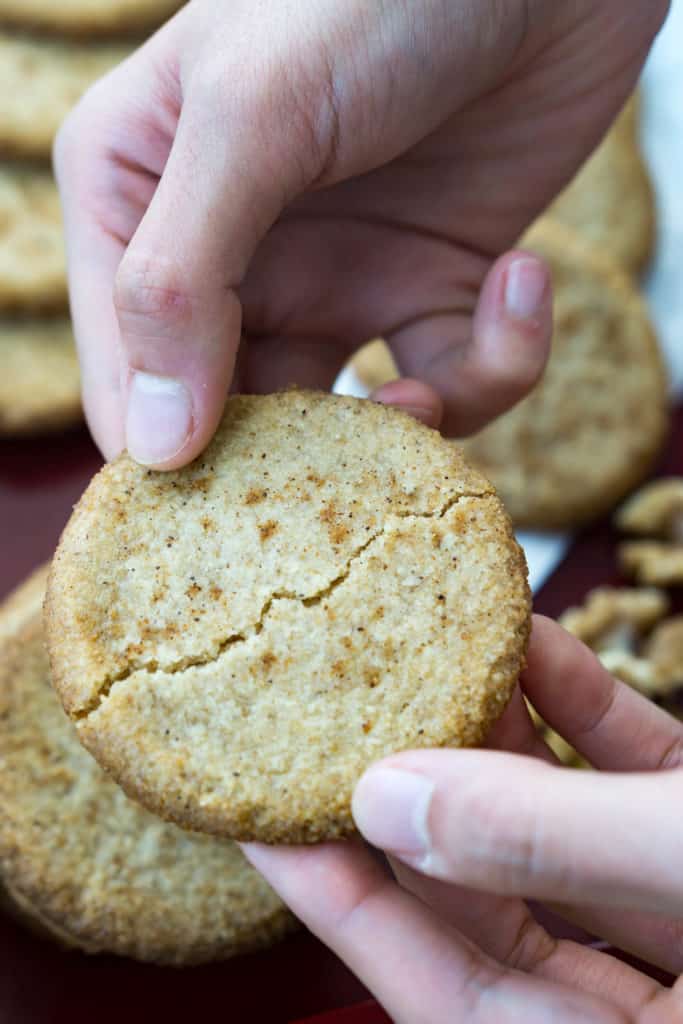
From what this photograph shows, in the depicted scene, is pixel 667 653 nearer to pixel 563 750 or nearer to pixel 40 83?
pixel 563 750

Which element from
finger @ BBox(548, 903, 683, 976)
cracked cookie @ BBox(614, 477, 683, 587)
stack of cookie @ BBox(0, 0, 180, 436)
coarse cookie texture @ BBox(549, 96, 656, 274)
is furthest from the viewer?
coarse cookie texture @ BBox(549, 96, 656, 274)

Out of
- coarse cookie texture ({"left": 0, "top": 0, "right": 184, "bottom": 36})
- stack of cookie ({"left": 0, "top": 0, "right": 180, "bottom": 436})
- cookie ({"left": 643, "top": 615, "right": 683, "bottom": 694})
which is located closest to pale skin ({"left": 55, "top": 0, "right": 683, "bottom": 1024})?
cookie ({"left": 643, "top": 615, "right": 683, "bottom": 694})

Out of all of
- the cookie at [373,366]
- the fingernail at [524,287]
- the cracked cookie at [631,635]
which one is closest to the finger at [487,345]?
the fingernail at [524,287]

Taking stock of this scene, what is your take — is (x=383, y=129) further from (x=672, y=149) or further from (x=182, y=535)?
(x=672, y=149)

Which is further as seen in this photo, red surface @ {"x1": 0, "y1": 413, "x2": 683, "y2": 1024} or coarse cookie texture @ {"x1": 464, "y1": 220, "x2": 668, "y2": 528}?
coarse cookie texture @ {"x1": 464, "y1": 220, "x2": 668, "y2": 528}

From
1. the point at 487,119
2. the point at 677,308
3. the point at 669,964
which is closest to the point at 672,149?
the point at 677,308

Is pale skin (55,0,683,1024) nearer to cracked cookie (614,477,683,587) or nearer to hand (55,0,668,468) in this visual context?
hand (55,0,668,468)

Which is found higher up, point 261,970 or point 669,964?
point 669,964

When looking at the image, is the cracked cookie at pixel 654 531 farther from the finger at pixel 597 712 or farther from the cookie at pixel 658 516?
the finger at pixel 597 712
